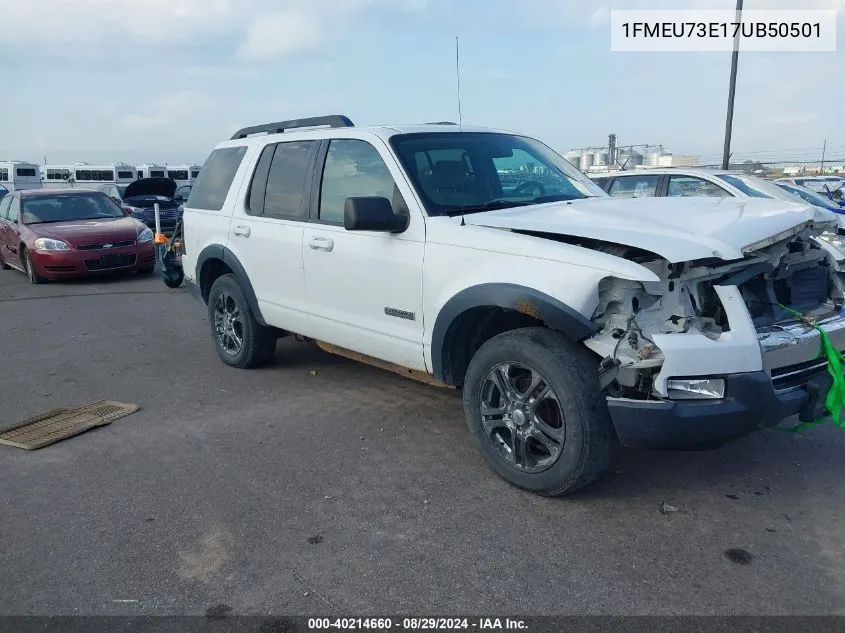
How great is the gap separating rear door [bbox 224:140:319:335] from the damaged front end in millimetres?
2448

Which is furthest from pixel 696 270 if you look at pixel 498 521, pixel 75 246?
pixel 75 246

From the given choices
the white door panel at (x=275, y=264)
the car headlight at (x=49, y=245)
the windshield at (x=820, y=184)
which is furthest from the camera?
the windshield at (x=820, y=184)

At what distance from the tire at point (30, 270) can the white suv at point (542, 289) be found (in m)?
7.98

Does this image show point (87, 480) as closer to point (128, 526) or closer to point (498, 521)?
point (128, 526)

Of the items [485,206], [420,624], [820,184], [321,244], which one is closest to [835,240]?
[485,206]

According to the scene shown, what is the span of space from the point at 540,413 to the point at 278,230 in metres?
2.62

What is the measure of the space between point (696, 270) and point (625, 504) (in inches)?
49.8

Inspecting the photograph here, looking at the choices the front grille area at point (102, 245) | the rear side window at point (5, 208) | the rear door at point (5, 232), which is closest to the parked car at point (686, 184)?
the front grille area at point (102, 245)

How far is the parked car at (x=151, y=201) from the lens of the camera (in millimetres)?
17969

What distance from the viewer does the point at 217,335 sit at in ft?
21.9

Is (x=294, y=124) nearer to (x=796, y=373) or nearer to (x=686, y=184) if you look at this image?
(x=796, y=373)

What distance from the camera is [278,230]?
5.50 metres

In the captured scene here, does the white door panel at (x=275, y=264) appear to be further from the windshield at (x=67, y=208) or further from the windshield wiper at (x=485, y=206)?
the windshield at (x=67, y=208)

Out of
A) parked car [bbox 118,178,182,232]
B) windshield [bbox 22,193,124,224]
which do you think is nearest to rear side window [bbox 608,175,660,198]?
windshield [bbox 22,193,124,224]
